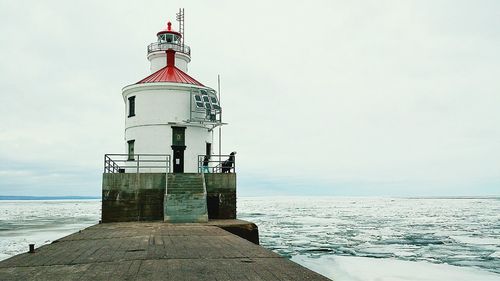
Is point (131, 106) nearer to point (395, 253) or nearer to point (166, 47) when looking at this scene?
point (166, 47)

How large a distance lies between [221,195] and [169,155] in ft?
12.1

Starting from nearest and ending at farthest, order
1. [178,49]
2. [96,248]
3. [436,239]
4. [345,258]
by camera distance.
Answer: [96,248] < [345,258] < [436,239] < [178,49]

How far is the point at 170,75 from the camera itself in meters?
24.4

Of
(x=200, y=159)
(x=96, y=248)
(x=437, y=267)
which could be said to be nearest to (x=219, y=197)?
(x=200, y=159)

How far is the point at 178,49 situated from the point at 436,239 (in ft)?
54.3

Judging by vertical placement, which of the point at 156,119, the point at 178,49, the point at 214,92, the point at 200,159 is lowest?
the point at 200,159

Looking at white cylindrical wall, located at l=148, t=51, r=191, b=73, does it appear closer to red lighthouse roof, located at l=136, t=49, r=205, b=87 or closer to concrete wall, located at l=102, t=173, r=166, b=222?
red lighthouse roof, located at l=136, t=49, r=205, b=87

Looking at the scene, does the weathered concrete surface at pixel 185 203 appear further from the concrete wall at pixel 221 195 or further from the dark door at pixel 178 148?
the dark door at pixel 178 148

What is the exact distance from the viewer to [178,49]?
26.6m

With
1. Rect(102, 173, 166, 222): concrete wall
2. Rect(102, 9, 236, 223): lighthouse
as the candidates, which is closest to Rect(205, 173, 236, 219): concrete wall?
Rect(102, 9, 236, 223): lighthouse

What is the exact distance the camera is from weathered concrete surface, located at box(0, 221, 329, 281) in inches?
263

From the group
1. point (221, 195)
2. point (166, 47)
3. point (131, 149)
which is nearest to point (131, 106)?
point (131, 149)

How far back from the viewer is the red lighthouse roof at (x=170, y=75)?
23922 mm

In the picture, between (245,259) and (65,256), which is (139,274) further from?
(65,256)
